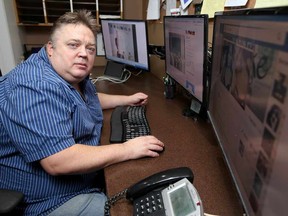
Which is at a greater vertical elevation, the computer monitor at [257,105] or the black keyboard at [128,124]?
the computer monitor at [257,105]

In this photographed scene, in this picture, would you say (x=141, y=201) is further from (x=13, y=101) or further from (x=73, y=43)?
(x=73, y=43)

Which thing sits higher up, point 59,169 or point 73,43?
point 73,43

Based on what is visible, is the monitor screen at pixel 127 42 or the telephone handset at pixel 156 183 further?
the monitor screen at pixel 127 42

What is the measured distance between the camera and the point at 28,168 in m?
0.89

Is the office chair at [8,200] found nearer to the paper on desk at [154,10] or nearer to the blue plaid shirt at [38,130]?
the blue plaid shirt at [38,130]

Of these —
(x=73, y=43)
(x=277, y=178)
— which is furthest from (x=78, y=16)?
(x=277, y=178)

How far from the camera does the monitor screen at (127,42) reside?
1.68 meters

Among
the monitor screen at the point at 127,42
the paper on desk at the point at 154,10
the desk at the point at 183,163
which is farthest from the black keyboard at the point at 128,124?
the paper on desk at the point at 154,10

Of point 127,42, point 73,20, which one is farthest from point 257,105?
point 127,42

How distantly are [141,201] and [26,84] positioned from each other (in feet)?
1.74

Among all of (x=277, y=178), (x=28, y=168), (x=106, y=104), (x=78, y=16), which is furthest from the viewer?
(x=106, y=104)

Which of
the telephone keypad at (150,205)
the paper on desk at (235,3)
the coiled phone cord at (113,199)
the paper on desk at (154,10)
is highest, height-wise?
the paper on desk at (154,10)

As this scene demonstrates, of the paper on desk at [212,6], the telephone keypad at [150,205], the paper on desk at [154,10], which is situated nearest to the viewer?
the telephone keypad at [150,205]

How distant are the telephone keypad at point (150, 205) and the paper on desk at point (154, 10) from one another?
180cm
